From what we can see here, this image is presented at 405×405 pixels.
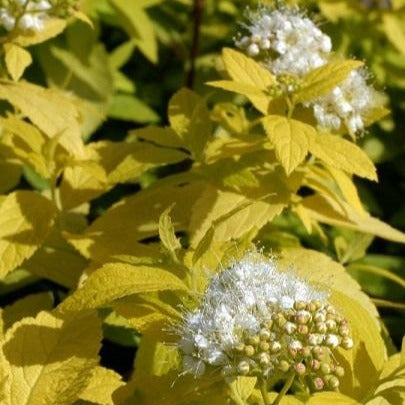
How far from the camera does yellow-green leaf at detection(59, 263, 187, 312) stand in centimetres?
151

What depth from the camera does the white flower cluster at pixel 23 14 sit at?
2.18 meters

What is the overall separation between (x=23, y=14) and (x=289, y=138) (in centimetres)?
73

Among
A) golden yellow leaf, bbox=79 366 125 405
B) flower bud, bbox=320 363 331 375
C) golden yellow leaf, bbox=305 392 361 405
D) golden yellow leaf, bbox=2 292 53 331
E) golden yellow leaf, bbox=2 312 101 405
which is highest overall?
flower bud, bbox=320 363 331 375

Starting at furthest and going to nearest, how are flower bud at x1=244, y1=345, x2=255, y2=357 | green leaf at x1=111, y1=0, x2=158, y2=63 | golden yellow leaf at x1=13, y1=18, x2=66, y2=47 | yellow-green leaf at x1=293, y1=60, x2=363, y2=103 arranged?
green leaf at x1=111, y1=0, x2=158, y2=63 → golden yellow leaf at x1=13, y1=18, x2=66, y2=47 → yellow-green leaf at x1=293, y1=60, x2=363, y2=103 → flower bud at x1=244, y1=345, x2=255, y2=357

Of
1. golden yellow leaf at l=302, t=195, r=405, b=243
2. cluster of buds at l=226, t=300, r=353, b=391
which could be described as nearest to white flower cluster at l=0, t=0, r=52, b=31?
golden yellow leaf at l=302, t=195, r=405, b=243

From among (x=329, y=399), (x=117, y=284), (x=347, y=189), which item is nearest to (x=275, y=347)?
(x=329, y=399)

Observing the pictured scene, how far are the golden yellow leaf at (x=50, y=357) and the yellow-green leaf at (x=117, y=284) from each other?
0.32ft

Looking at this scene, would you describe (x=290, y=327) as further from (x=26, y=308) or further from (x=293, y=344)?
(x=26, y=308)

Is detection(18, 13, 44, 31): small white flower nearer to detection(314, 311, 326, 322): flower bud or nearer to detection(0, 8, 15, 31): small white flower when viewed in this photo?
detection(0, 8, 15, 31): small white flower

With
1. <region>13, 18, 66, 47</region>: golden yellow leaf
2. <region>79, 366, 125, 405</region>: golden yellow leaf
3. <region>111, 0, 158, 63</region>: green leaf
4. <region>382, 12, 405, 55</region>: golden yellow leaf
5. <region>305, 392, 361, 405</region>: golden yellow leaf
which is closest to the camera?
<region>305, 392, 361, 405</region>: golden yellow leaf

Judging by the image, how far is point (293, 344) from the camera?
144 centimetres

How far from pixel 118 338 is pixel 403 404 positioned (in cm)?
87

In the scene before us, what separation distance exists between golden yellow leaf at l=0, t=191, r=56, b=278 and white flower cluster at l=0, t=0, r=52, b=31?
40cm

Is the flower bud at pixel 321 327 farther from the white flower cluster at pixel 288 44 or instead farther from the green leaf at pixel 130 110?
the green leaf at pixel 130 110
